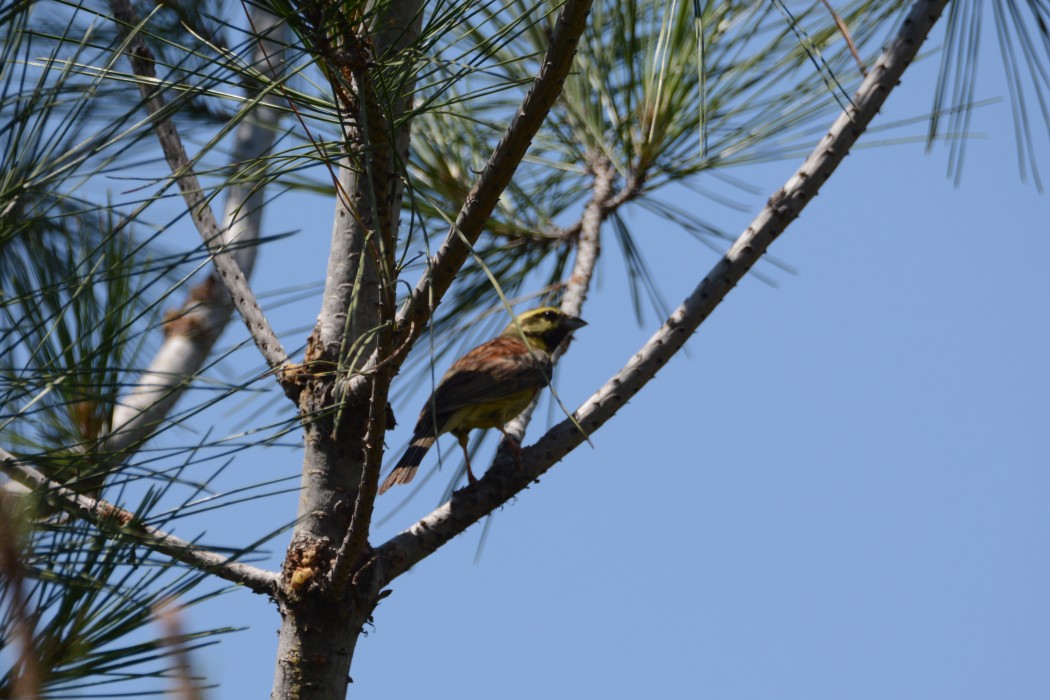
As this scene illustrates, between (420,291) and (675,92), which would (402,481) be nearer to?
(675,92)

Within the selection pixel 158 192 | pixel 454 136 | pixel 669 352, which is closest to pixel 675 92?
pixel 454 136

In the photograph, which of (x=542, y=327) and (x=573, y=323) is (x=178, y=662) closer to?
(x=573, y=323)

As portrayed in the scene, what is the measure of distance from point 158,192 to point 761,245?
169cm

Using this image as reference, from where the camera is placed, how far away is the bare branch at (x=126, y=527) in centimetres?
177

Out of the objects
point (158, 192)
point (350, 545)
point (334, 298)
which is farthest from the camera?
point (334, 298)

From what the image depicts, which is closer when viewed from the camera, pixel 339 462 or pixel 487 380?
pixel 339 462

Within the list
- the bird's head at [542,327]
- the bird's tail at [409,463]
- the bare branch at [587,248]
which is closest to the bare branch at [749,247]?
the bare branch at [587,248]

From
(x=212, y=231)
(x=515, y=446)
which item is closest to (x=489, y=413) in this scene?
(x=515, y=446)

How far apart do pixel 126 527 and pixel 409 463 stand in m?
2.71

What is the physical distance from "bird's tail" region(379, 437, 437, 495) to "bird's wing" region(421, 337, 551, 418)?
0.59 ft

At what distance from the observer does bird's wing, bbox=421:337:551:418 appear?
15.7 ft

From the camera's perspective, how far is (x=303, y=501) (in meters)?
2.74

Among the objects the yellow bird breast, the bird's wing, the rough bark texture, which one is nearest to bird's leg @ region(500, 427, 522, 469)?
the rough bark texture

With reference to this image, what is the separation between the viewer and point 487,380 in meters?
4.89
